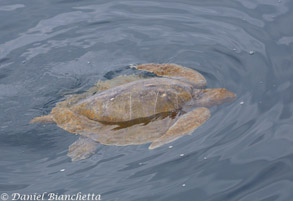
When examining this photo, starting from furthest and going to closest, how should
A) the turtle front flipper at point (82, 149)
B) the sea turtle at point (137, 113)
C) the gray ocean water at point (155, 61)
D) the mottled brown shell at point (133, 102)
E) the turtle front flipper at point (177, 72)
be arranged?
the turtle front flipper at point (177, 72) → the mottled brown shell at point (133, 102) → the sea turtle at point (137, 113) → the turtle front flipper at point (82, 149) → the gray ocean water at point (155, 61)

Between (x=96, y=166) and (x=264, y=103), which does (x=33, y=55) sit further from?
(x=264, y=103)

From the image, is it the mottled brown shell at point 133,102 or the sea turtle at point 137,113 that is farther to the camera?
the mottled brown shell at point 133,102

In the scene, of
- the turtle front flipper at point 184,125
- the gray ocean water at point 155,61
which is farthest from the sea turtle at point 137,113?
the gray ocean water at point 155,61

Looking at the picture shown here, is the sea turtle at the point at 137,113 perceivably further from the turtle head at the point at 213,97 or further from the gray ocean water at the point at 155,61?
the gray ocean water at the point at 155,61

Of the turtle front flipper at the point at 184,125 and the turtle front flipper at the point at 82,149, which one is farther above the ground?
the turtle front flipper at the point at 184,125

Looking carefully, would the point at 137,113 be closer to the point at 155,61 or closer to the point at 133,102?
the point at 133,102

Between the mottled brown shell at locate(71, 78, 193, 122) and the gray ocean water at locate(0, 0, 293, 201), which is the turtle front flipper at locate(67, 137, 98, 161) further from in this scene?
the mottled brown shell at locate(71, 78, 193, 122)

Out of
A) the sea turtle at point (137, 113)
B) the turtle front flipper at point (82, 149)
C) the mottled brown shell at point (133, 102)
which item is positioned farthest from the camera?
the mottled brown shell at point (133, 102)

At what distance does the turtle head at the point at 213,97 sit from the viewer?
17.3 ft

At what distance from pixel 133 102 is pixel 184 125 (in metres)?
0.76

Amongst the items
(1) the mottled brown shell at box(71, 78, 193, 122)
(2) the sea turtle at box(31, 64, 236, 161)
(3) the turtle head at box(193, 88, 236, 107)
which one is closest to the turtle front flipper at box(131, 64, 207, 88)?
(2) the sea turtle at box(31, 64, 236, 161)

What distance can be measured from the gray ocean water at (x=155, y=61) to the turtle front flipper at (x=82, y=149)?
8cm

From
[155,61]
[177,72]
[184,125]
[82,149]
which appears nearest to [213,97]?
[184,125]

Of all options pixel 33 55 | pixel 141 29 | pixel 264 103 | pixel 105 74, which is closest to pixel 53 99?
pixel 105 74
